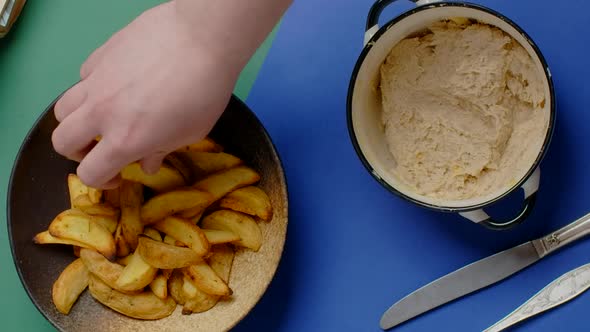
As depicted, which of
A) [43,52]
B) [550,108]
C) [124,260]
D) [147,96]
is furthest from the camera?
[43,52]

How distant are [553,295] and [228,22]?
2.10 ft

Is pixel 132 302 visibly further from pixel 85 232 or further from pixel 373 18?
pixel 373 18

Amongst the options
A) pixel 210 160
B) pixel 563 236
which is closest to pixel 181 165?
pixel 210 160

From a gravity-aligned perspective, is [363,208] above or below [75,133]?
below

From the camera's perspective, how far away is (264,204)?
3.70ft

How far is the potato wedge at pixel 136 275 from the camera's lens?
107 centimetres

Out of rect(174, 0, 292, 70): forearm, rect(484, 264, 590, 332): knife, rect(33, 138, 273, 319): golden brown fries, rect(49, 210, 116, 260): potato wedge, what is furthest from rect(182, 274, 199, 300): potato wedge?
rect(484, 264, 590, 332): knife

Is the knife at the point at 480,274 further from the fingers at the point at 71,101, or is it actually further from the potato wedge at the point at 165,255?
the fingers at the point at 71,101

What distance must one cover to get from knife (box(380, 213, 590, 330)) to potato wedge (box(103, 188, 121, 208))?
1.48 feet

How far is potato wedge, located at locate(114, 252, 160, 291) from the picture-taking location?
1074mm

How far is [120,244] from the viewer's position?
3.66 feet

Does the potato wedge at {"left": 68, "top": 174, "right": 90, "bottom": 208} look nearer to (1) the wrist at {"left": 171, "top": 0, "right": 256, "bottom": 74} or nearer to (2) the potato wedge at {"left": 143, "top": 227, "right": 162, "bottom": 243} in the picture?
(2) the potato wedge at {"left": 143, "top": 227, "right": 162, "bottom": 243}

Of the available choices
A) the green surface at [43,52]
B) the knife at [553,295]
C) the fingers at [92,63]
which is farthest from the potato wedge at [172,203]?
the knife at [553,295]

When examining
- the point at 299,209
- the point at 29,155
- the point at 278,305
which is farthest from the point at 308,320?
the point at 29,155
